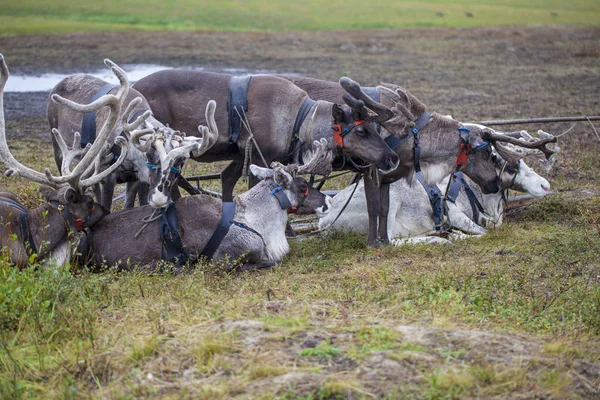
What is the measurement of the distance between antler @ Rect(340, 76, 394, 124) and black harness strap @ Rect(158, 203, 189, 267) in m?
2.42

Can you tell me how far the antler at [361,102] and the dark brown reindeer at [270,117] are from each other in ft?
0.06

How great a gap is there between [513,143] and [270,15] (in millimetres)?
30475

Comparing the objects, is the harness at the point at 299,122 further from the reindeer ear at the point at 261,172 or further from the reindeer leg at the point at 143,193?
the reindeer leg at the point at 143,193

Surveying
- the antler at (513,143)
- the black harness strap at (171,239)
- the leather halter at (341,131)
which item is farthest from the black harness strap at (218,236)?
the antler at (513,143)

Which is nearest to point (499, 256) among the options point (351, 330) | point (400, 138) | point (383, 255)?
point (383, 255)

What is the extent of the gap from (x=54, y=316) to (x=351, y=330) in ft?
7.85

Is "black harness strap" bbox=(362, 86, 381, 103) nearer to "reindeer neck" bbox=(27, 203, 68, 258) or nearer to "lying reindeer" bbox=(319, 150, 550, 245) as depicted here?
"lying reindeer" bbox=(319, 150, 550, 245)

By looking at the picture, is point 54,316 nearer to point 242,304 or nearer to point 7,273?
point 7,273

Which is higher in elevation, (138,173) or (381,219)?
(138,173)

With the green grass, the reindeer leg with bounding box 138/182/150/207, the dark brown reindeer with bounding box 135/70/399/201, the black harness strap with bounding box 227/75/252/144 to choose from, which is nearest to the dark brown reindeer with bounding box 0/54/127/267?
the reindeer leg with bounding box 138/182/150/207

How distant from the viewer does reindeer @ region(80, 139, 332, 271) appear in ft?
25.1

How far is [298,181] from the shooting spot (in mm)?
8273

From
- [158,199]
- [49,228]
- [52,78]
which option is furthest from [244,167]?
[52,78]

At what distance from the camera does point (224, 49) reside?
2859 centimetres
